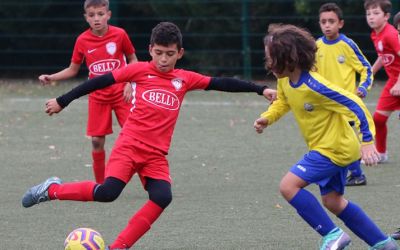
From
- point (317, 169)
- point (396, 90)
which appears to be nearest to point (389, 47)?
point (396, 90)

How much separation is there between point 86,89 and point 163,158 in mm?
678

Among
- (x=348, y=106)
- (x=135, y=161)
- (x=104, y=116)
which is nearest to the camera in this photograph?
(x=348, y=106)

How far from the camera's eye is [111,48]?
29.5 ft

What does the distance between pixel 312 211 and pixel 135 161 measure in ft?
3.95

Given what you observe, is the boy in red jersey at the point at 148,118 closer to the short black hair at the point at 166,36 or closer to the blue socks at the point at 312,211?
the short black hair at the point at 166,36

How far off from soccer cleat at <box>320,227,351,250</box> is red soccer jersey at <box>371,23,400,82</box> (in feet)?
14.4

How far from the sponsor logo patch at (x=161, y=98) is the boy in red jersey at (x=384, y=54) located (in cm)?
400

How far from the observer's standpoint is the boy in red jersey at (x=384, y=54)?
10.2m

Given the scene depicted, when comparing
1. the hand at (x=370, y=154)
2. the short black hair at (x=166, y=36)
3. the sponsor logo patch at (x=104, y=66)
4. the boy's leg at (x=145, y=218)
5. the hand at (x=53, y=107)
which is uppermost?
the short black hair at (x=166, y=36)

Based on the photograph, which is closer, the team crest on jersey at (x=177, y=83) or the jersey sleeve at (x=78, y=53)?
the team crest on jersey at (x=177, y=83)

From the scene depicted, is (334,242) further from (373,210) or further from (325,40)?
(325,40)

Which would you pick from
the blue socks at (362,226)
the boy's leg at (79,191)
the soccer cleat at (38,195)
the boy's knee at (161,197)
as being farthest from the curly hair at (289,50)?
the soccer cleat at (38,195)

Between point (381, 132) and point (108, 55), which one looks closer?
point (108, 55)

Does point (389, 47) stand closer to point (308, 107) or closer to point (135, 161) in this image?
point (308, 107)
